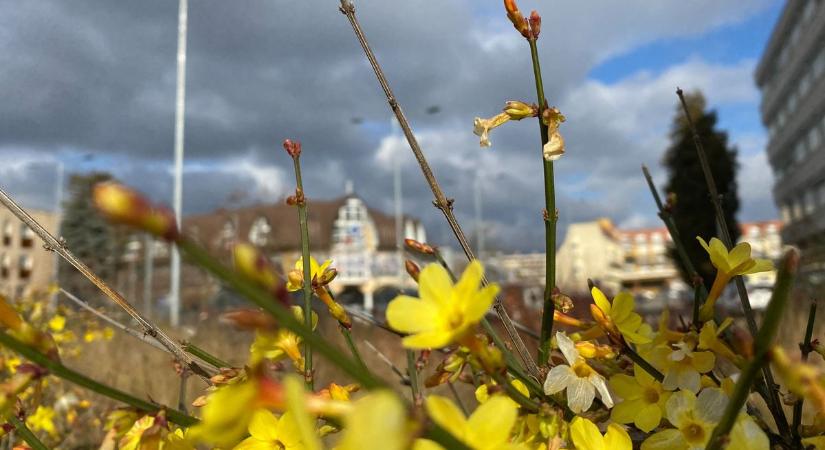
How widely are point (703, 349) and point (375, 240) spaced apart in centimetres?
4328

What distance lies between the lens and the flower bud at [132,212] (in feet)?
1.00

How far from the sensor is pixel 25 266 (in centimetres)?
3538

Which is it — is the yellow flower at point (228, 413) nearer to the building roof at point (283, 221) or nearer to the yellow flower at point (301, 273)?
the yellow flower at point (301, 273)

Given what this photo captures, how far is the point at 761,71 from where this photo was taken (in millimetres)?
Answer: 35906

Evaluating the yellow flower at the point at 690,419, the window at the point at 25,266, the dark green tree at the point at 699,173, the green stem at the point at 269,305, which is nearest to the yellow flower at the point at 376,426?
the green stem at the point at 269,305

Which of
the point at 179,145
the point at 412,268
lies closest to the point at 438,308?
the point at 412,268

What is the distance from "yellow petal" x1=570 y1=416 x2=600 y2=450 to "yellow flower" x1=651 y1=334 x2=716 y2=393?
0.42 ft

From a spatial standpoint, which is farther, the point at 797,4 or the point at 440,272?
the point at 797,4

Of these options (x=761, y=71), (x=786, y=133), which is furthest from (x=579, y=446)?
(x=761, y=71)

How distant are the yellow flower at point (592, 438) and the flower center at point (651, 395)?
120 millimetres

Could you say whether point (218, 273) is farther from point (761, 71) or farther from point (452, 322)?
point (761, 71)

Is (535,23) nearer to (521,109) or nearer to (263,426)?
(521,109)

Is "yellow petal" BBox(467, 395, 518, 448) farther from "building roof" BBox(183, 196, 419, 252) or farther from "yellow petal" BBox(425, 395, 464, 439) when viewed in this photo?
"building roof" BBox(183, 196, 419, 252)

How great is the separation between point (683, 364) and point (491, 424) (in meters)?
0.33
